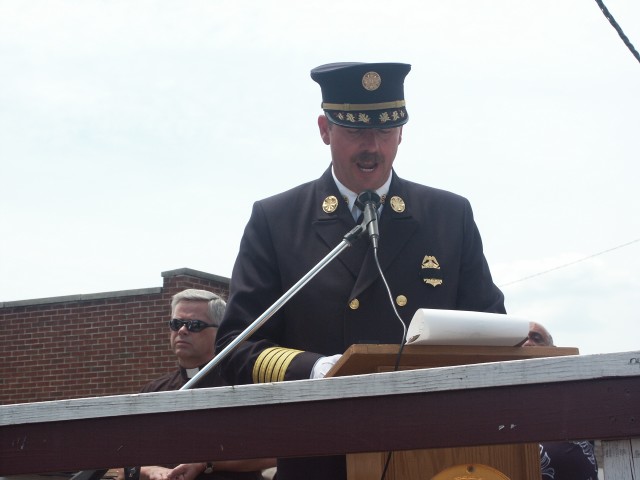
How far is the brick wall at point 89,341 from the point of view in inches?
464

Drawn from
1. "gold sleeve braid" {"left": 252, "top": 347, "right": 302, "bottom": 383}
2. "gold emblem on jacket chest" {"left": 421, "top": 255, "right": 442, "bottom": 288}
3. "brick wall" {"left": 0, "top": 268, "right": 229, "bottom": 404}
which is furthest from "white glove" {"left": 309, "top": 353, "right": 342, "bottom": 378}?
"brick wall" {"left": 0, "top": 268, "right": 229, "bottom": 404}

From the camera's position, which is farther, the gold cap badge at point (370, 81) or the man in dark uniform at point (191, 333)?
the man in dark uniform at point (191, 333)

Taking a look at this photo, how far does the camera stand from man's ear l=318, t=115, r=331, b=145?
11.3ft

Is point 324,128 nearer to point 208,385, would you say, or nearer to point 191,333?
point 208,385

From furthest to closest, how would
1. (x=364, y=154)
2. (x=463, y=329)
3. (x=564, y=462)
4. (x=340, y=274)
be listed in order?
1. (x=564, y=462)
2. (x=364, y=154)
3. (x=340, y=274)
4. (x=463, y=329)

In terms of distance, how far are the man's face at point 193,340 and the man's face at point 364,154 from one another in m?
2.67

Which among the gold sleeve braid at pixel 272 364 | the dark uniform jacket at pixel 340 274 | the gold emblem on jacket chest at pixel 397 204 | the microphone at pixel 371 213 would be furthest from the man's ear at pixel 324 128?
the gold sleeve braid at pixel 272 364

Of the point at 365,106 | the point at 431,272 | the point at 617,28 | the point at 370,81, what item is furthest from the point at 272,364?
the point at 617,28

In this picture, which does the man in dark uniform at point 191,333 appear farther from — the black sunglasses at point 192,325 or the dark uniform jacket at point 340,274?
the dark uniform jacket at point 340,274

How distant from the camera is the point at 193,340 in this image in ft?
19.0

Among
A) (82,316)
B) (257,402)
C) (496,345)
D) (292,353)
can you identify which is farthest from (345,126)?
(82,316)

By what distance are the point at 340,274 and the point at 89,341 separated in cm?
961

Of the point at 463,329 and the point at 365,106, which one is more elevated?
the point at 365,106

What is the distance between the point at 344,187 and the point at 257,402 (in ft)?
4.71
